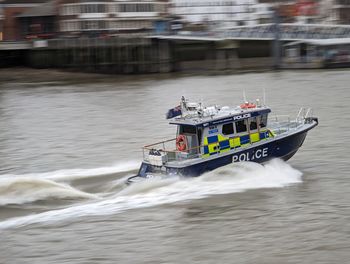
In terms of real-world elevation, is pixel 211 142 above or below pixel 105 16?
below

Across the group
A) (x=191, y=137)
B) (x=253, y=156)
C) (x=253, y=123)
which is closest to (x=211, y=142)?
(x=191, y=137)

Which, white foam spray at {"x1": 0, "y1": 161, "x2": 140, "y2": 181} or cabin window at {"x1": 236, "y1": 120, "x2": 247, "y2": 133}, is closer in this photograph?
cabin window at {"x1": 236, "y1": 120, "x2": 247, "y2": 133}

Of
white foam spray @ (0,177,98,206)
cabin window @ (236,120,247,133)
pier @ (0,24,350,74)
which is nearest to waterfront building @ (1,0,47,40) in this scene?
pier @ (0,24,350,74)

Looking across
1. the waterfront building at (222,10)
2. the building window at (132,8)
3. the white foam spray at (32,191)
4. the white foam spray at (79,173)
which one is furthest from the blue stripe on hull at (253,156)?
the waterfront building at (222,10)

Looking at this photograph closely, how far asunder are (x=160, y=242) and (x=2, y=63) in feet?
175

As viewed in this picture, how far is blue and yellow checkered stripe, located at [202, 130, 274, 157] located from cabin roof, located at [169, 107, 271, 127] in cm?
38

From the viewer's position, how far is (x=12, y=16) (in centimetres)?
8569

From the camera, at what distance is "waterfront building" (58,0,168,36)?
270ft

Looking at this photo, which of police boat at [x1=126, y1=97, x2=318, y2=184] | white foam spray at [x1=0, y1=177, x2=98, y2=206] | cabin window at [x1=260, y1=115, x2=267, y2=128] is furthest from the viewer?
cabin window at [x1=260, y1=115, x2=267, y2=128]

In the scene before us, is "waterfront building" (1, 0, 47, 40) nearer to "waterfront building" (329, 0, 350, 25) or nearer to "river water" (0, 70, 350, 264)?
"waterfront building" (329, 0, 350, 25)

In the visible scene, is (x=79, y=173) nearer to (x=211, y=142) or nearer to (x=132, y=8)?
(x=211, y=142)

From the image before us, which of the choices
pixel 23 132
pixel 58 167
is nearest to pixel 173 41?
pixel 23 132

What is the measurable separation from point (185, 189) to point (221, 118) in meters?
2.04

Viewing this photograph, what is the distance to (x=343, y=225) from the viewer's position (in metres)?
14.7
